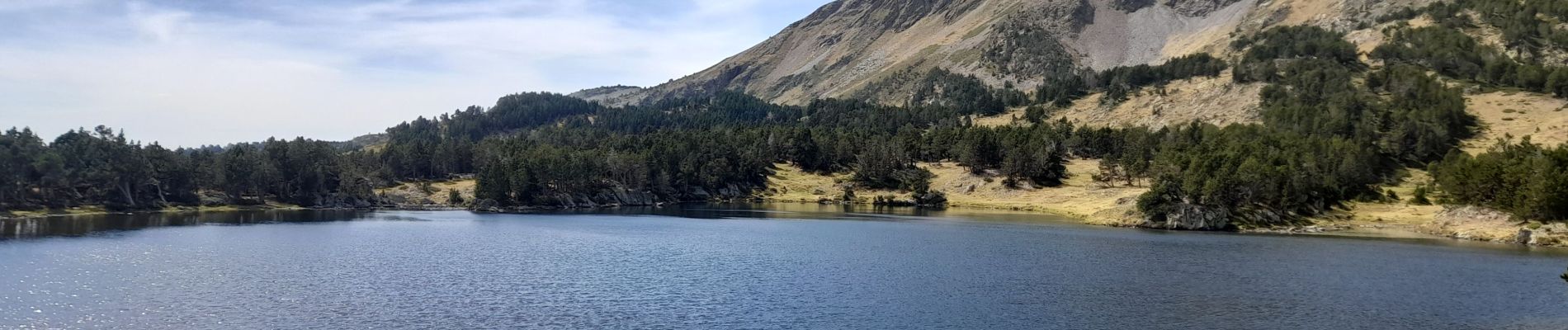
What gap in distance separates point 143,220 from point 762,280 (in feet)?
356

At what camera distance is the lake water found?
55594mm

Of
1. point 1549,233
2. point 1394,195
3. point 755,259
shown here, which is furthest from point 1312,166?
point 755,259

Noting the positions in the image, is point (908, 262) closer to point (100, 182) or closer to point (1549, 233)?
point (1549, 233)

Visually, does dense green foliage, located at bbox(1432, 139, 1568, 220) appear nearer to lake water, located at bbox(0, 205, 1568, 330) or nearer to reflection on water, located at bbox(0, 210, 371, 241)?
lake water, located at bbox(0, 205, 1568, 330)

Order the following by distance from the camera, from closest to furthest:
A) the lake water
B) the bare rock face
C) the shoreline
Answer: the lake water, the shoreline, the bare rock face

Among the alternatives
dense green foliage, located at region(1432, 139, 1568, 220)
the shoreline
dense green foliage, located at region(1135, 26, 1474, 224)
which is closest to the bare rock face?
dense green foliage, located at region(1135, 26, 1474, 224)

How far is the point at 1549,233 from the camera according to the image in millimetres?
99000

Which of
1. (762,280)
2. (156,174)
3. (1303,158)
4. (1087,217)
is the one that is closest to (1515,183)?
(1303,158)

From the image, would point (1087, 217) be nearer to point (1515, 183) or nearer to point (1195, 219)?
point (1195, 219)

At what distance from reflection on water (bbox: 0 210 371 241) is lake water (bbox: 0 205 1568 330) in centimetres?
172

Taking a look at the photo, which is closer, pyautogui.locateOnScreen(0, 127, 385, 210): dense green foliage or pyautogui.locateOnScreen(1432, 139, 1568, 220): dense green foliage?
pyautogui.locateOnScreen(1432, 139, 1568, 220): dense green foliage

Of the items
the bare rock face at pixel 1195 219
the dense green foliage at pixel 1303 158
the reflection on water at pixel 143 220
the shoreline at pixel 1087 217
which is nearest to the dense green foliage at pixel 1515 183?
the shoreline at pixel 1087 217

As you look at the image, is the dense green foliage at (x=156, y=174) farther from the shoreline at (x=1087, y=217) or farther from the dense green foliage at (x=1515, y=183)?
the dense green foliage at (x=1515, y=183)

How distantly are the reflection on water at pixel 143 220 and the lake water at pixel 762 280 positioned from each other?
1717 millimetres
